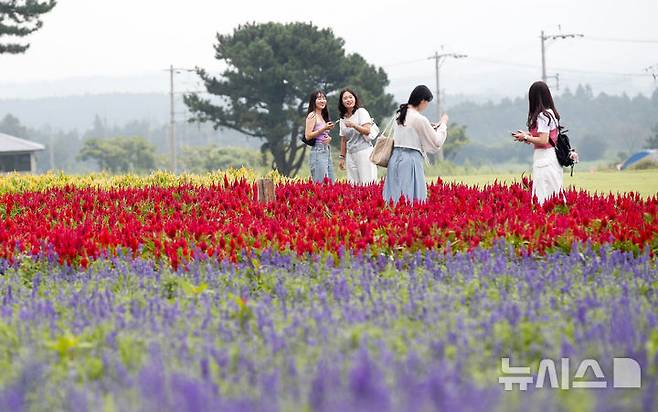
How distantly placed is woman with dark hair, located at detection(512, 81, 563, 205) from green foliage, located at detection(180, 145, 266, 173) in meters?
68.7

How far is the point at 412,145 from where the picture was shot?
1071cm

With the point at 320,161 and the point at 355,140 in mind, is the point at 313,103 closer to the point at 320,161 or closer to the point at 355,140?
the point at 355,140

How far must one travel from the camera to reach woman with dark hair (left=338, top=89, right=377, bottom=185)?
1320cm

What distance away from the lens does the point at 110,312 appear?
494 cm

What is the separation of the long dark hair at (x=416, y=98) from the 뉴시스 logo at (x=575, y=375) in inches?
266

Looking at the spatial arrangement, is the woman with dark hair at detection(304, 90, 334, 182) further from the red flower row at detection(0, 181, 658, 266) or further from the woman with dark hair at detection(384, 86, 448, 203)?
the woman with dark hair at detection(384, 86, 448, 203)

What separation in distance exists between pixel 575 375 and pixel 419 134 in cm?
721

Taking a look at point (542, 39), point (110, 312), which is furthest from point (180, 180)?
point (542, 39)

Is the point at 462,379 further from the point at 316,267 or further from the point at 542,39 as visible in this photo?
the point at 542,39

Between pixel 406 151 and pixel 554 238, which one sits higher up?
pixel 406 151

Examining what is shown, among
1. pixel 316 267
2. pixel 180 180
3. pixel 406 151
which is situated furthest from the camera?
pixel 180 180

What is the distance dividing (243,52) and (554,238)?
40203 mm

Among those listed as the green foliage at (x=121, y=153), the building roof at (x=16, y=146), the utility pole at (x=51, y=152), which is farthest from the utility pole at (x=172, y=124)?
the utility pole at (x=51, y=152)

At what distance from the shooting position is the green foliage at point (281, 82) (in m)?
46.0
